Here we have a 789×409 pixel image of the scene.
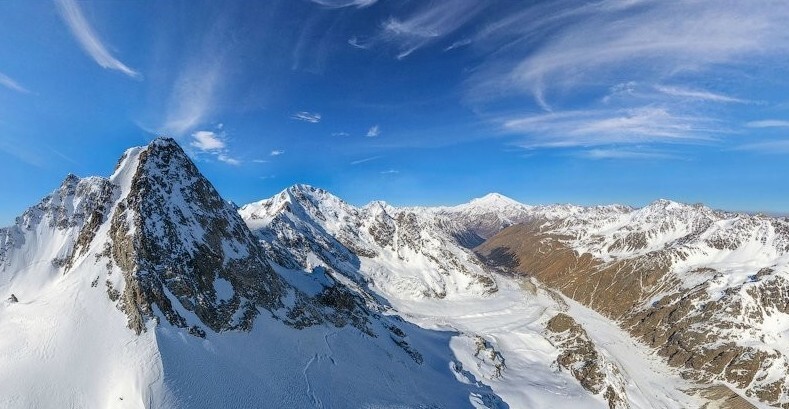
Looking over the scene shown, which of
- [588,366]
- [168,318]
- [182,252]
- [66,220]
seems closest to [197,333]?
[168,318]

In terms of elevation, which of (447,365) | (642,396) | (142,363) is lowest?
(642,396)

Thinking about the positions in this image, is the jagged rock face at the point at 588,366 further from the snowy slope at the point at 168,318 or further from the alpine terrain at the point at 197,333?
the snowy slope at the point at 168,318

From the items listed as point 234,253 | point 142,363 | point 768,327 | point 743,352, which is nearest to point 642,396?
point 743,352

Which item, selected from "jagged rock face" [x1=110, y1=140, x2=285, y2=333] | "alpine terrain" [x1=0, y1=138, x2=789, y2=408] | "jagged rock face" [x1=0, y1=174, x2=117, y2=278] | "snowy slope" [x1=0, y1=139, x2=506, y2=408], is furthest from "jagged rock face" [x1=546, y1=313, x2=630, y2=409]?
"jagged rock face" [x1=0, y1=174, x2=117, y2=278]

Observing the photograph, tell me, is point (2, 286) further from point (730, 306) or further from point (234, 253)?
point (730, 306)

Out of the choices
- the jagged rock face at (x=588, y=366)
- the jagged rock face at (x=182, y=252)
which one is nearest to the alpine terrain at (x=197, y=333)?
the jagged rock face at (x=182, y=252)

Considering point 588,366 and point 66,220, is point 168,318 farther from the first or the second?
point 588,366
